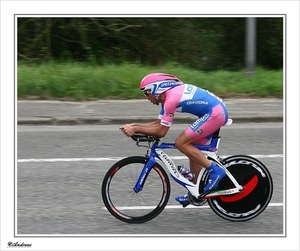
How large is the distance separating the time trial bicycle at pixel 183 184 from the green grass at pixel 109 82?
7293 millimetres

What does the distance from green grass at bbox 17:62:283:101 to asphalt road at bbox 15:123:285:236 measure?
2.24 metres

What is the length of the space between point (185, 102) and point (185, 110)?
0.11m

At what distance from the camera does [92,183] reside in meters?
8.06

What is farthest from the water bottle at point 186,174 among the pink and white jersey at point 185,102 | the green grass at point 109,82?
the green grass at point 109,82

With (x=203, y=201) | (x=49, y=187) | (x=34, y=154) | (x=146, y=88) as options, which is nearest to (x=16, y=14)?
(x=34, y=154)

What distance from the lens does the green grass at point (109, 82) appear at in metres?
13.9

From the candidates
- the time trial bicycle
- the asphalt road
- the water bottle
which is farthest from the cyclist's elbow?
the asphalt road

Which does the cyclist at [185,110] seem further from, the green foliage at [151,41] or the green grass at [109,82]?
the green foliage at [151,41]

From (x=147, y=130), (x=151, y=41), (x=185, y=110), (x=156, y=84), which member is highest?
(x=151, y=41)

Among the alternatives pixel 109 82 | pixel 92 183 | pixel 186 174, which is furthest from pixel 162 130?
pixel 109 82

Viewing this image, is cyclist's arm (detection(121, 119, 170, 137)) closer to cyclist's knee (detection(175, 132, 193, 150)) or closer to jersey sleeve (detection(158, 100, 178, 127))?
jersey sleeve (detection(158, 100, 178, 127))

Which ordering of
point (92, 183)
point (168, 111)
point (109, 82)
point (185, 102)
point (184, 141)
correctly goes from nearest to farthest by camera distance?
point (168, 111) → point (185, 102) → point (184, 141) → point (92, 183) → point (109, 82)

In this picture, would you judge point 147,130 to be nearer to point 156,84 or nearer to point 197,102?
point 156,84

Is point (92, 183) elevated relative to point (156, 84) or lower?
lower
